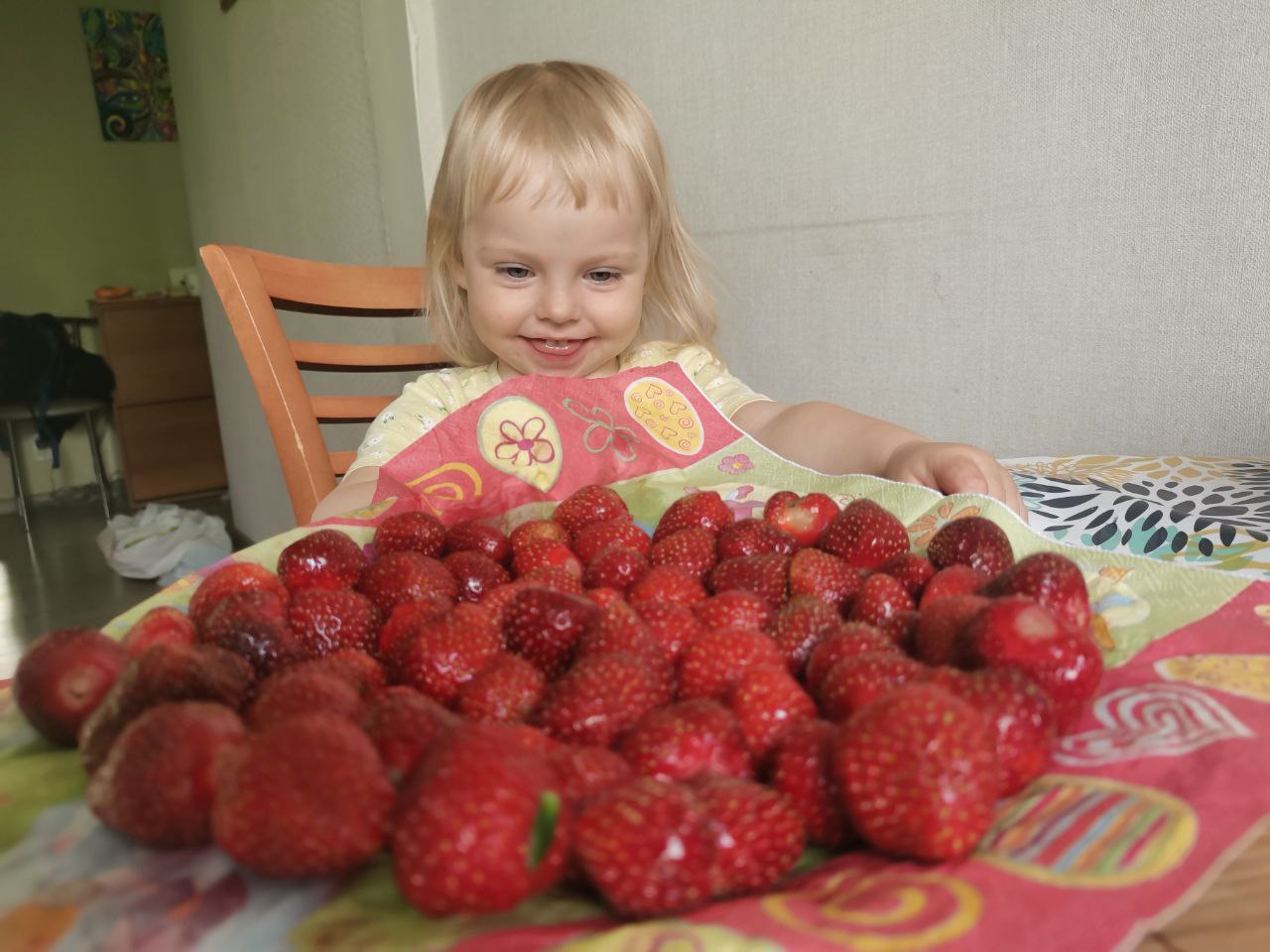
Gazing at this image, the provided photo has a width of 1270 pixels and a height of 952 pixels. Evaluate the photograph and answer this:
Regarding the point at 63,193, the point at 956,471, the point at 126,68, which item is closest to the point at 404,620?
the point at 956,471

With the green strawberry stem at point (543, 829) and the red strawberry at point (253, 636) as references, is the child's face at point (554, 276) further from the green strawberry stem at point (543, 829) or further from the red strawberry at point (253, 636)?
the green strawberry stem at point (543, 829)

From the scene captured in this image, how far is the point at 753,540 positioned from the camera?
2.24 ft

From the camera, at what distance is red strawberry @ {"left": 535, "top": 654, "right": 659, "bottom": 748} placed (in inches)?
16.8

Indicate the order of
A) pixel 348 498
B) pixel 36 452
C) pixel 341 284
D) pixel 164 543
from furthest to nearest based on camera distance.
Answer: pixel 36 452
pixel 164 543
pixel 341 284
pixel 348 498

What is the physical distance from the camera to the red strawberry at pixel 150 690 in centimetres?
42

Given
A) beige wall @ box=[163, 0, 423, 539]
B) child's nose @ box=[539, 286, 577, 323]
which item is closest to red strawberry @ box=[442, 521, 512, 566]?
child's nose @ box=[539, 286, 577, 323]

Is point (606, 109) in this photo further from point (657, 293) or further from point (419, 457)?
point (419, 457)

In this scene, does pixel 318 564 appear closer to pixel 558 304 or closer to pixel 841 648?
pixel 841 648

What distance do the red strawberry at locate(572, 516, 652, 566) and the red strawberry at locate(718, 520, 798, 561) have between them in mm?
65

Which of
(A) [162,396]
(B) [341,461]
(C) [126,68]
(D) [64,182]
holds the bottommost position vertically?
(A) [162,396]

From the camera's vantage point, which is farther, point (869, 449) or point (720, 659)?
point (869, 449)

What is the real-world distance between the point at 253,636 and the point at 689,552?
0.30 m

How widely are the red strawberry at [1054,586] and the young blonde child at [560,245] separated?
417 mm

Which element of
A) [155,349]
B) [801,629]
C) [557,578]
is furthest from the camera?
[155,349]
